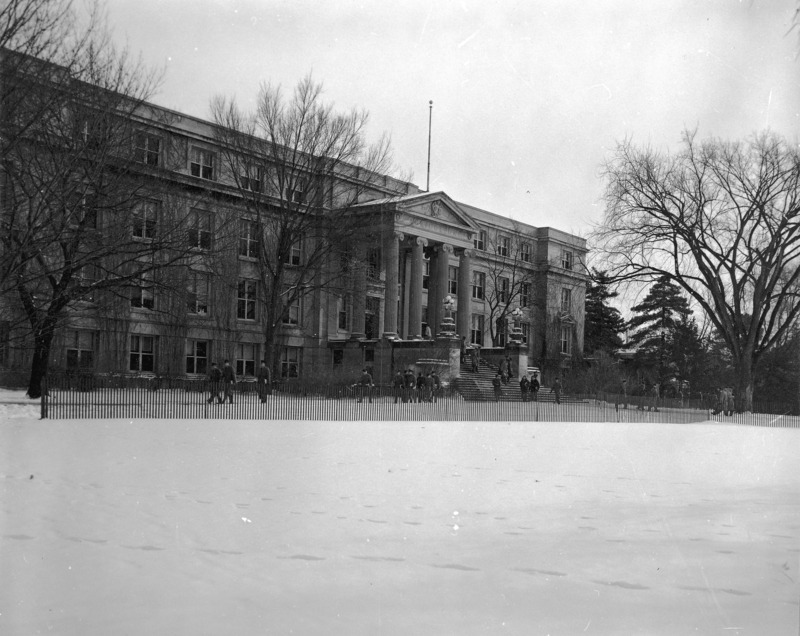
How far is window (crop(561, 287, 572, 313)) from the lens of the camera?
254ft

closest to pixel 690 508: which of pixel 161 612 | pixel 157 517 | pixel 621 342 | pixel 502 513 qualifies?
pixel 502 513

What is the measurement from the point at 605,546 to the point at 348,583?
3.04 meters

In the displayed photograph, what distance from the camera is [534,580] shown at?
7102mm

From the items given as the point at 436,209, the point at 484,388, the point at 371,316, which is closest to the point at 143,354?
the point at 371,316

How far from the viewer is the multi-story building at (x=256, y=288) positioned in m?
34.8

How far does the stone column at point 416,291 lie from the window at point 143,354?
18.2m

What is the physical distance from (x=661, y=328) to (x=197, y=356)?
44.8 m

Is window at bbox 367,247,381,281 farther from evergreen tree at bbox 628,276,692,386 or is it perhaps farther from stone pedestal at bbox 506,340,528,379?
evergreen tree at bbox 628,276,692,386

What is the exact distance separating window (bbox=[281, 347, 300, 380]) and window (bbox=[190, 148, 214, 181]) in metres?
12.0

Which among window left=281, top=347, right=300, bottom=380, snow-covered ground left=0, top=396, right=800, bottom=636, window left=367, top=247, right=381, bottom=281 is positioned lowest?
snow-covered ground left=0, top=396, right=800, bottom=636

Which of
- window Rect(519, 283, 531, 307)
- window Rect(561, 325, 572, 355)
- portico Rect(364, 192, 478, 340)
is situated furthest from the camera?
window Rect(561, 325, 572, 355)

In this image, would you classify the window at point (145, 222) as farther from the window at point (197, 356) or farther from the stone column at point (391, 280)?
the stone column at point (391, 280)

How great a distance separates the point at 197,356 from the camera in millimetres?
47188

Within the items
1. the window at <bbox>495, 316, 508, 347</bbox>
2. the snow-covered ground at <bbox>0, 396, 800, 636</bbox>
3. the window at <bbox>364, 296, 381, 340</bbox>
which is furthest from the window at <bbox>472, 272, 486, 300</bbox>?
the snow-covered ground at <bbox>0, 396, 800, 636</bbox>
